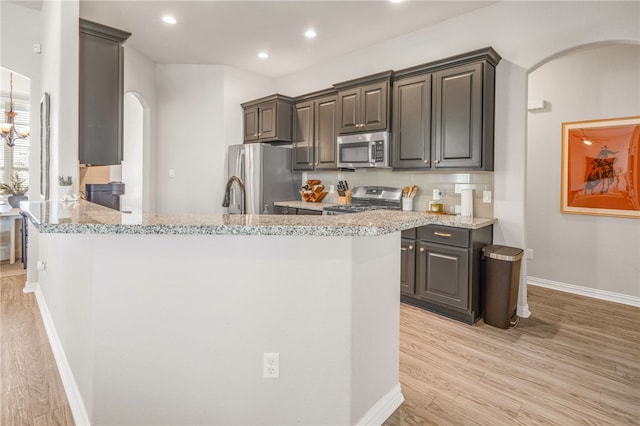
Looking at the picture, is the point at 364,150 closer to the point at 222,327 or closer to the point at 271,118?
the point at 271,118

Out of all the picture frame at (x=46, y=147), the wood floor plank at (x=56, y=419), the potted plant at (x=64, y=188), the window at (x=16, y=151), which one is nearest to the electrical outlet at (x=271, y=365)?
the wood floor plank at (x=56, y=419)

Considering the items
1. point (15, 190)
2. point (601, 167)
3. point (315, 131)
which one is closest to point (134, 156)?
point (15, 190)

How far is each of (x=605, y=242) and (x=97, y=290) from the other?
4681mm

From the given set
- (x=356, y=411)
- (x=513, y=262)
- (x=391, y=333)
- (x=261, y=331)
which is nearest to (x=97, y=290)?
(x=261, y=331)

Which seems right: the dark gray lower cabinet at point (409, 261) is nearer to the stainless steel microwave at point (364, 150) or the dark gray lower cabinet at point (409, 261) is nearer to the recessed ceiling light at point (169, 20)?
the stainless steel microwave at point (364, 150)

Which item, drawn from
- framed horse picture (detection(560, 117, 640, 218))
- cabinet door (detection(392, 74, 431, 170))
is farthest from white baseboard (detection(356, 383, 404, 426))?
framed horse picture (detection(560, 117, 640, 218))

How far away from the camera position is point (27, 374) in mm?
2170

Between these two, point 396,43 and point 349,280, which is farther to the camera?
point 396,43

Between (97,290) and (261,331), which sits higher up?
(97,290)

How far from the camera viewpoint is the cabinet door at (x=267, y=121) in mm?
4887

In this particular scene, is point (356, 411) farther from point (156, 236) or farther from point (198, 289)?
point (156, 236)

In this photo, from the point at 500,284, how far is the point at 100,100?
3814 mm

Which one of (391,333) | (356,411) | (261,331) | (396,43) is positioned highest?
(396,43)

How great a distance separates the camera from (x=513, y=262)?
294 centimetres
